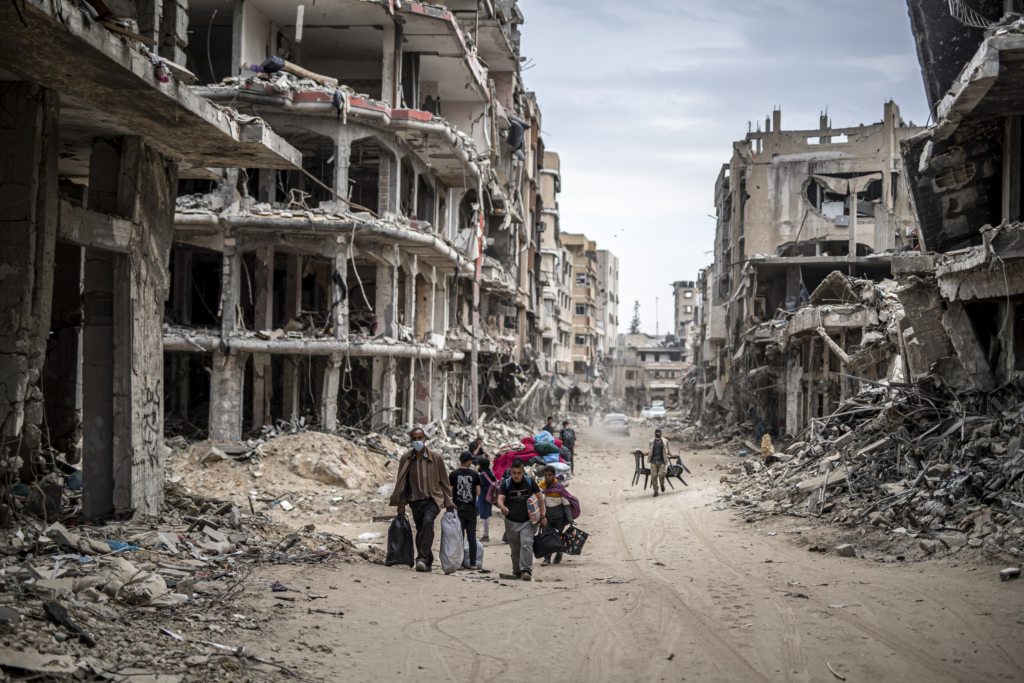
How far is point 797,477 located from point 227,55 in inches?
748

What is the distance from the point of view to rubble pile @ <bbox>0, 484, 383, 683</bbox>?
5.00m

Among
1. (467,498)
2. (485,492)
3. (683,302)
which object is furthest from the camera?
(683,302)

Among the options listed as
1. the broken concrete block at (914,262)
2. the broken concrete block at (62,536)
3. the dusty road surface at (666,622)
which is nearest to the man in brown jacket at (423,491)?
the dusty road surface at (666,622)

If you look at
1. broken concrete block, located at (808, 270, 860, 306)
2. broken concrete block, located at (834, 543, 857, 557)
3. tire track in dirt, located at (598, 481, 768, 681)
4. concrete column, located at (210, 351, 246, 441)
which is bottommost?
tire track in dirt, located at (598, 481, 768, 681)

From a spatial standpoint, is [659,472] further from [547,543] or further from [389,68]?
[389,68]

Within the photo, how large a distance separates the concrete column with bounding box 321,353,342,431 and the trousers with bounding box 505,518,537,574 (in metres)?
12.0

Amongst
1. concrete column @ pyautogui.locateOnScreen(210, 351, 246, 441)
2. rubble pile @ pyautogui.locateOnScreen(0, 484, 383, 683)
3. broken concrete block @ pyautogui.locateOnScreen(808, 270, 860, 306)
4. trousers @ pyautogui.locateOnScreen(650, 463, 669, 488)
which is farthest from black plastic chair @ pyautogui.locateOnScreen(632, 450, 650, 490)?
rubble pile @ pyautogui.locateOnScreen(0, 484, 383, 683)

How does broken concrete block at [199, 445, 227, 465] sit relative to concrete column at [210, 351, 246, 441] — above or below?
below

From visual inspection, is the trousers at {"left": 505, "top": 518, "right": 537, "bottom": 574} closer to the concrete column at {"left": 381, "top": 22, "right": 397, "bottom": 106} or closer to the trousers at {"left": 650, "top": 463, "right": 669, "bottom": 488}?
the trousers at {"left": 650, "top": 463, "right": 669, "bottom": 488}

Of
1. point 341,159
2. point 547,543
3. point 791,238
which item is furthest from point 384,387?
point 791,238

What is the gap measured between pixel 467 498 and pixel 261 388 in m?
13.7

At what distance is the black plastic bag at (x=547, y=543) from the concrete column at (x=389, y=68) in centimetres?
1497

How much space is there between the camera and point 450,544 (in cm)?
983

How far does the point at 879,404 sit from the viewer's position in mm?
16266
